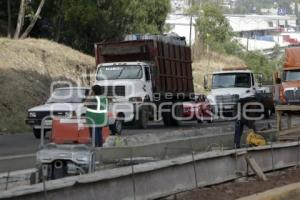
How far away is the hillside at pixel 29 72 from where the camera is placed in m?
28.6

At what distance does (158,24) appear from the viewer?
5072 cm

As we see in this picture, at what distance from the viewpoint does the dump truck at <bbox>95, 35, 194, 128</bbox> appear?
26156 mm

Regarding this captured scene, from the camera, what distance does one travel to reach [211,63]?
6731cm

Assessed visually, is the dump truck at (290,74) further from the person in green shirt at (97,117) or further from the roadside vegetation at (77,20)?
the roadside vegetation at (77,20)

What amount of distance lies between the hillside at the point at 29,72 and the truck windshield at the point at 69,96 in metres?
3.41

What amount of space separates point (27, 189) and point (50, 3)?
113 ft

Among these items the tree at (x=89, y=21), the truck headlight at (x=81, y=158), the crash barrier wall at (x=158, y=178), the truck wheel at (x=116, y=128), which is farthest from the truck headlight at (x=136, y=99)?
the truck headlight at (x=81, y=158)

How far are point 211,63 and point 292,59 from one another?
4110 centimetres

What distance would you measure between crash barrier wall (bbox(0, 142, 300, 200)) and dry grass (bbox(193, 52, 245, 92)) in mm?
46789

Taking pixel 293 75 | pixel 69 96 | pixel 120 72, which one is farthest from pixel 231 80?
pixel 69 96

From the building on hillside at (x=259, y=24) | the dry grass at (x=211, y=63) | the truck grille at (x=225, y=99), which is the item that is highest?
the building on hillside at (x=259, y=24)

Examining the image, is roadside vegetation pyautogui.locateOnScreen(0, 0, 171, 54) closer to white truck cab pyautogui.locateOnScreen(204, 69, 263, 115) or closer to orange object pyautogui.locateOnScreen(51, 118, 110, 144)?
white truck cab pyautogui.locateOnScreen(204, 69, 263, 115)

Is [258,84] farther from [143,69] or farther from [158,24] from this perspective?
[158,24]

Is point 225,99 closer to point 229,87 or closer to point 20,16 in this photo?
point 229,87
